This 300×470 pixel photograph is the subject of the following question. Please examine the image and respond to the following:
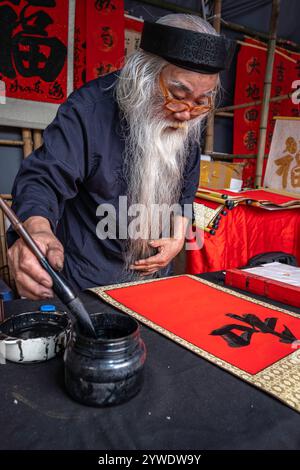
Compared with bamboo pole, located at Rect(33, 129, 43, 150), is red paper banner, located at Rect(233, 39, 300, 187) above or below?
above

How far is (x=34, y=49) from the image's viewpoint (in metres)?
2.90

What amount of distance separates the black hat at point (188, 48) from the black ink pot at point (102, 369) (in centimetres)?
97

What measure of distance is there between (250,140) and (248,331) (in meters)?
3.89

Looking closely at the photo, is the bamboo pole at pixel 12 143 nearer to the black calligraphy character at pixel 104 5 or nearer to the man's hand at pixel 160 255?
the black calligraphy character at pixel 104 5

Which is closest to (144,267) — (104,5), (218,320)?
(218,320)

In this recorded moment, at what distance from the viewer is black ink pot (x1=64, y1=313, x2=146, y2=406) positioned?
1.99 ft

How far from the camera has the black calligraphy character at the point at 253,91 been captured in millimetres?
4258

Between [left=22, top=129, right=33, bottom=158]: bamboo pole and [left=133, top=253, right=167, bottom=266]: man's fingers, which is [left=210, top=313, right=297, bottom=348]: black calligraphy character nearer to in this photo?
[left=133, top=253, right=167, bottom=266]: man's fingers

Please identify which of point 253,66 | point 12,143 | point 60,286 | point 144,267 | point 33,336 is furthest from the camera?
point 253,66

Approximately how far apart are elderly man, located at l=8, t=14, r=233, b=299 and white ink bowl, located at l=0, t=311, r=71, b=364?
23 centimetres

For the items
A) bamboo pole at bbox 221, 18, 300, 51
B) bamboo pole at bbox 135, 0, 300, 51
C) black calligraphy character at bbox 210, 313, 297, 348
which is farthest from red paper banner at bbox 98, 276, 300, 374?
bamboo pole at bbox 221, 18, 300, 51

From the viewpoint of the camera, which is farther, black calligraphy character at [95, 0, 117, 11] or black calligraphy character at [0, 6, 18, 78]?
black calligraphy character at [95, 0, 117, 11]

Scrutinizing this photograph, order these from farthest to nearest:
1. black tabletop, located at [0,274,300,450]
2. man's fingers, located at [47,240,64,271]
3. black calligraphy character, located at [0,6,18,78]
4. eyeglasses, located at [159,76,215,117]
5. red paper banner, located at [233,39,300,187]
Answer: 1. red paper banner, located at [233,39,300,187]
2. black calligraphy character, located at [0,6,18,78]
3. eyeglasses, located at [159,76,215,117]
4. man's fingers, located at [47,240,64,271]
5. black tabletop, located at [0,274,300,450]

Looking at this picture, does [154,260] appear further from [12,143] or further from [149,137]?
[12,143]
